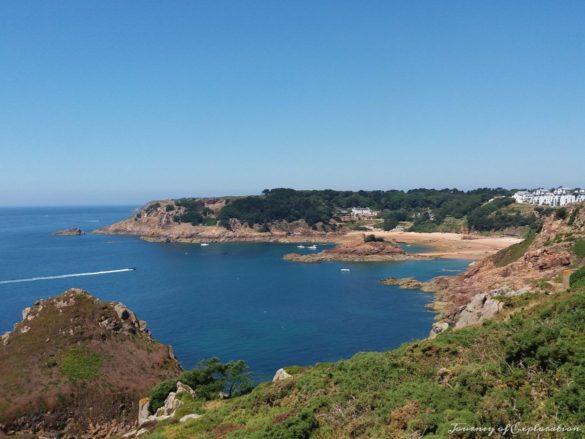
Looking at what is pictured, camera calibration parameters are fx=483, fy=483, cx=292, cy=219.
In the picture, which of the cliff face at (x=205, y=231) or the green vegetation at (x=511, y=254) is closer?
the green vegetation at (x=511, y=254)

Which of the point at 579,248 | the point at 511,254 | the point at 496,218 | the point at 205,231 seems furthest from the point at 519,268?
the point at 205,231

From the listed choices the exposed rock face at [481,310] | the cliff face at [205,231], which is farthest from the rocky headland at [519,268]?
the cliff face at [205,231]

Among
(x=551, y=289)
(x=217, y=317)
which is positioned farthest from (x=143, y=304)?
(x=551, y=289)

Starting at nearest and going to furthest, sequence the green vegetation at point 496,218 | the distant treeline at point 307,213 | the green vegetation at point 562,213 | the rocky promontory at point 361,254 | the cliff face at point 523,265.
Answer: the cliff face at point 523,265 < the green vegetation at point 562,213 < the rocky promontory at point 361,254 < the green vegetation at point 496,218 < the distant treeline at point 307,213

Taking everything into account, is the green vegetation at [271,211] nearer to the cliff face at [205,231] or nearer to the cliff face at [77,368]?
the cliff face at [205,231]

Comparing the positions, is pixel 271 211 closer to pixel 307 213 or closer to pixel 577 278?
pixel 307 213

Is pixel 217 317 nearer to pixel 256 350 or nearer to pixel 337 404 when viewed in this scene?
pixel 256 350

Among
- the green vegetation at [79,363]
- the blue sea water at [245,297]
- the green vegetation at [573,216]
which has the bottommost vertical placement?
the blue sea water at [245,297]
